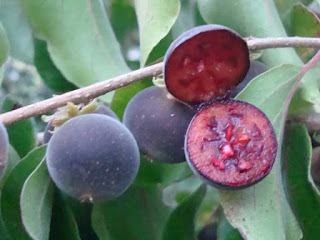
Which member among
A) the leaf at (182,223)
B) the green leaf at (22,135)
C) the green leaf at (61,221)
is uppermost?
the green leaf at (22,135)

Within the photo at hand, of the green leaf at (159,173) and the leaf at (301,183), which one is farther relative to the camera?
the green leaf at (159,173)

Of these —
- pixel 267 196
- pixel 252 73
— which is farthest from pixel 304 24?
pixel 267 196

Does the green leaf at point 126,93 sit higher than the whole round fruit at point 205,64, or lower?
lower

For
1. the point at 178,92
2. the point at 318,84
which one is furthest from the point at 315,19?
the point at 178,92

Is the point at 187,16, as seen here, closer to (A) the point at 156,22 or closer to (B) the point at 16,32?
(B) the point at 16,32

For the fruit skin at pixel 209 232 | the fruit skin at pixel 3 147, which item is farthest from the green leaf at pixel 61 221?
the fruit skin at pixel 209 232

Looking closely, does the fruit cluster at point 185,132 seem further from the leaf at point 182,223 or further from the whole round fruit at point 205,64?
the leaf at point 182,223

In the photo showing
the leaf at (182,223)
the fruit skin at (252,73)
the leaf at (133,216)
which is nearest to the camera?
the fruit skin at (252,73)
